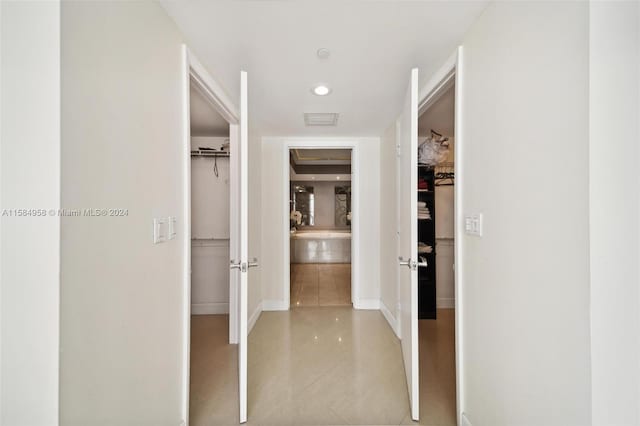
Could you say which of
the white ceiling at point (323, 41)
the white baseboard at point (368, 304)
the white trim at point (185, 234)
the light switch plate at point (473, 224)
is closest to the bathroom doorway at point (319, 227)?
the white baseboard at point (368, 304)

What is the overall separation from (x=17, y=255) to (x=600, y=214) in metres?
1.61

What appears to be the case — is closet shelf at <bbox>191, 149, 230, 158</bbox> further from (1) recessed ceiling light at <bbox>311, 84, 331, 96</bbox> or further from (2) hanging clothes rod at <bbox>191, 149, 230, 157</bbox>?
(1) recessed ceiling light at <bbox>311, 84, 331, 96</bbox>

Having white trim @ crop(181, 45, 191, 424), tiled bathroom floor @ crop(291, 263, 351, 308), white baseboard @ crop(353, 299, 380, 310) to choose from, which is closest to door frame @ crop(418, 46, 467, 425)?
white trim @ crop(181, 45, 191, 424)

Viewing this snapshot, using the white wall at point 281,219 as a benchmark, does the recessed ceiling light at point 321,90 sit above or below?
above

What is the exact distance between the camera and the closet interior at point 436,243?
2266mm

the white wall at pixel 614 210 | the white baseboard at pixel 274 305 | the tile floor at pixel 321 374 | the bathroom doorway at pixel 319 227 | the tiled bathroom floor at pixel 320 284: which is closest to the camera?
the white wall at pixel 614 210

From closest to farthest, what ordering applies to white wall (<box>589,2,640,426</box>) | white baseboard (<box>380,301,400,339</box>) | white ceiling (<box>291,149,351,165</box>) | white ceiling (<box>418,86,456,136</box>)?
1. white wall (<box>589,2,640,426</box>)
2. white ceiling (<box>418,86,456,136</box>)
3. white baseboard (<box>380,301,400,339</box>)
4. white ceiling (<box>291,149,351,165</box>)

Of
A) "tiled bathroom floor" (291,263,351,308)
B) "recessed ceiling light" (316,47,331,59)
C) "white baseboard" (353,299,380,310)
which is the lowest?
"tiled bathroom floor" (291,263,351,308)

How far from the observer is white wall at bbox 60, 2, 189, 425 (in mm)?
796

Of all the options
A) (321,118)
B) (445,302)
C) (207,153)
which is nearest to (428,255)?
(445,302)

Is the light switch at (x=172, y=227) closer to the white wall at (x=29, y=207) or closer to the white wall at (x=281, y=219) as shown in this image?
the white wall at (x=29, y=207)

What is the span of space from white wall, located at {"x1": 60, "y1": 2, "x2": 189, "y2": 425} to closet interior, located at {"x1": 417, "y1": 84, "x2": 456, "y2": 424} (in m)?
1.79

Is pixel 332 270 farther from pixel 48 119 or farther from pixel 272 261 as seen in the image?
pixel 48 119

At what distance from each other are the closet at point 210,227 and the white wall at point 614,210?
311 centimetres
